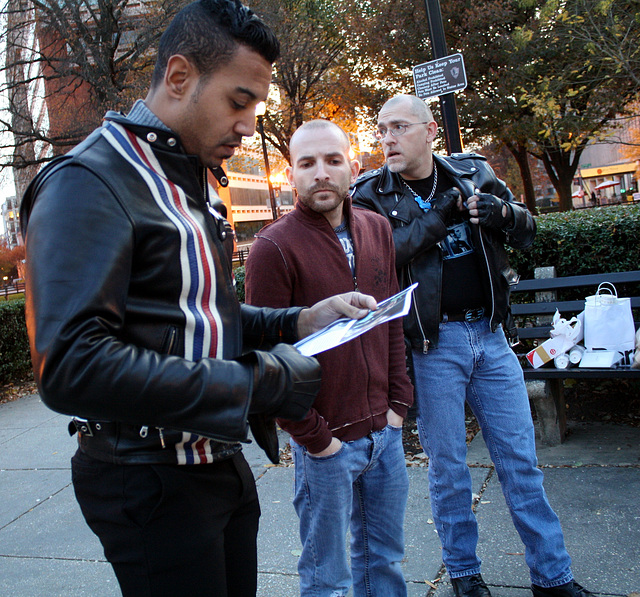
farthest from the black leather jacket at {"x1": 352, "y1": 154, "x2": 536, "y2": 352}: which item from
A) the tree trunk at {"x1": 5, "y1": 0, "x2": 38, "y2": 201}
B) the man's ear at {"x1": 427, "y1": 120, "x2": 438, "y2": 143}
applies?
the tree trunk at {"x1": 5, "y1": 0, "x2": 38, "y2": 201}

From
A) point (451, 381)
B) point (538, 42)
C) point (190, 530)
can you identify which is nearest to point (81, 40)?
point (538, 42)

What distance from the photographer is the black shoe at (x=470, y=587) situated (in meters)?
Answer: 2.94

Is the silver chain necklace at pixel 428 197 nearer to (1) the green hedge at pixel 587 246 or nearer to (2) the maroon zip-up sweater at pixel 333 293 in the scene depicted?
(2) the maroon zip-up sweater at pixel 333 293

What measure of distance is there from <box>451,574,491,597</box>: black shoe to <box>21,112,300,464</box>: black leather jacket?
191 cm

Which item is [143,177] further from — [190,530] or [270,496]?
[270,496]

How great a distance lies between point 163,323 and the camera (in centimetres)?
142

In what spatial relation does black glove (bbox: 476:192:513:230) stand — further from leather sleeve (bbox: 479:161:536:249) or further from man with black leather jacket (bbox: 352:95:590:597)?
leather sleeve (bbox: 479:161:536:249)

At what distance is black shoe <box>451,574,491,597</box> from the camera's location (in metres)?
2.94

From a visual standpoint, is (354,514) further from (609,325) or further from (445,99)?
(445,99)

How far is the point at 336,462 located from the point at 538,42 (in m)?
19.5

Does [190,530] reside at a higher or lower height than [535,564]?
higher

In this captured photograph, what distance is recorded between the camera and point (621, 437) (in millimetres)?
4668

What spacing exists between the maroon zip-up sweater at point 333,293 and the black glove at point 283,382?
2.87 ft

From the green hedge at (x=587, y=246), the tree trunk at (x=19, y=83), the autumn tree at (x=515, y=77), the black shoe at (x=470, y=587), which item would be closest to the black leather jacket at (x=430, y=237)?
the black shoe at (x=470, y=587)
